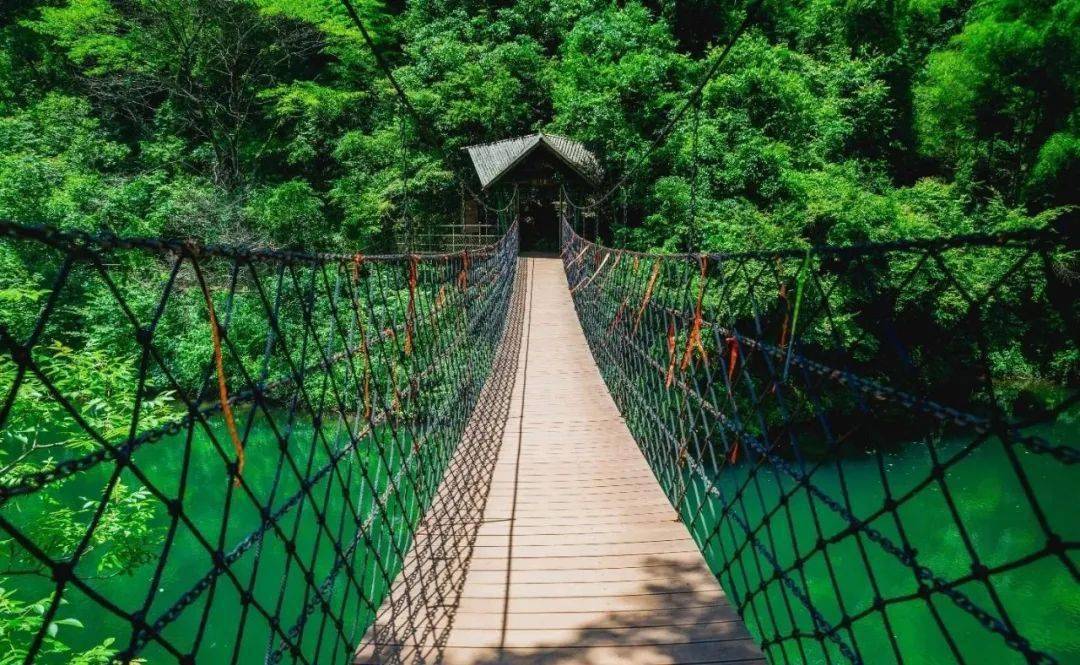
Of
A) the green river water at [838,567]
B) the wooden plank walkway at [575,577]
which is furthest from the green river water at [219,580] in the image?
the wooden plank walkway at [575,577]

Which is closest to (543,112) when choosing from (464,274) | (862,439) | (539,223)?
(539,223)

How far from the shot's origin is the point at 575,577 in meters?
1.75

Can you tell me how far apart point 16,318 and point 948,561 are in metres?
10.5

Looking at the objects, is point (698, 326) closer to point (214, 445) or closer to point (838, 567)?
point (214, 445)

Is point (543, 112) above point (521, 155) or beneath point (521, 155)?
above

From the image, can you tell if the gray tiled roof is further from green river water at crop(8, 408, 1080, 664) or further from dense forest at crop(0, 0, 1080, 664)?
green river water at crop(8, 408, 1080, 664)

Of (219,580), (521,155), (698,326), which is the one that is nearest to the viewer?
(698,326)

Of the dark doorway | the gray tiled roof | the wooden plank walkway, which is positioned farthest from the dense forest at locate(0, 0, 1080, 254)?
the wooden plank walkway

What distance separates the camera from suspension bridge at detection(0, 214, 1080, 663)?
767mm

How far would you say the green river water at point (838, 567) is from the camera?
5348 millimetres

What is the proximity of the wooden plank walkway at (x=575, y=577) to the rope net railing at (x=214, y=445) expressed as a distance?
166mm

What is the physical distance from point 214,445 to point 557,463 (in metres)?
1.89

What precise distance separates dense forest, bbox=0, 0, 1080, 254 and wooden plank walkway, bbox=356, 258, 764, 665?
5408 mm

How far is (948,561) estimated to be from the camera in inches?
250
